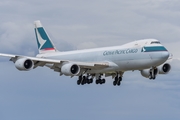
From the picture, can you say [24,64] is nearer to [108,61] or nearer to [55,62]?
[55,62]

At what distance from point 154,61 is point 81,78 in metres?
13.9

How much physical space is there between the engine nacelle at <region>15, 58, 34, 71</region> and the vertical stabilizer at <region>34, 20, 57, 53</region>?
17.1 meters

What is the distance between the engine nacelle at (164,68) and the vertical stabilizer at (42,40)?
21.0m

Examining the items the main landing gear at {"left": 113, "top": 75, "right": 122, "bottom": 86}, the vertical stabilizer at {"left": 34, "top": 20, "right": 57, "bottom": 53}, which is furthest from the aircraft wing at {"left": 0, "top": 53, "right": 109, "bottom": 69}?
the vertical stabilizer at {"left": 34, "top": 20, "right": 57, "bottom": 53}

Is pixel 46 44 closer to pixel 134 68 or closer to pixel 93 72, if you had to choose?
pixel 93 72

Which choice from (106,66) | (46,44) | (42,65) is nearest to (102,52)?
(106,66)

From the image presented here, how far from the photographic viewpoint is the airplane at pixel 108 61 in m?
92.9

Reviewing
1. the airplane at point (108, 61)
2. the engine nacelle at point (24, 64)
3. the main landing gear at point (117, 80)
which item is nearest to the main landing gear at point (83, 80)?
the airplane at point (108, 61)

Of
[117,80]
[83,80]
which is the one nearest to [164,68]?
[117,80]

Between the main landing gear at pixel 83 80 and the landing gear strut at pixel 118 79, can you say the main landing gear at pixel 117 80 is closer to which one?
the landing gear strut at pixel 118 79

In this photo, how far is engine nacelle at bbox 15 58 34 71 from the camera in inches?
3757

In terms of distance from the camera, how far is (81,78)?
10125 centimetres

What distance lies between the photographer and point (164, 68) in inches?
3964

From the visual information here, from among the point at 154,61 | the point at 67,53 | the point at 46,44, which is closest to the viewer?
the point at 154,61
